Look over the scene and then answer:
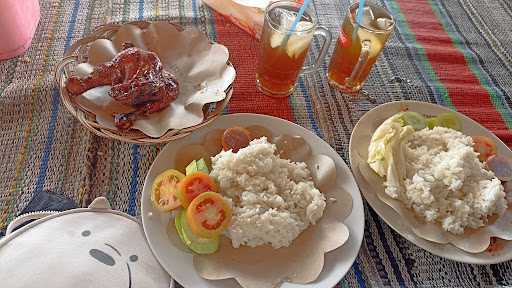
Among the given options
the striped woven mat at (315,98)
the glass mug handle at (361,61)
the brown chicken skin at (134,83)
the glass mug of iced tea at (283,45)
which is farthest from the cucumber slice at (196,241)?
the glass mug handle at (361,61)

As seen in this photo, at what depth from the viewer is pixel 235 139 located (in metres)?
0.90

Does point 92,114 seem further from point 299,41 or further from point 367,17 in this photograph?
point 367,17

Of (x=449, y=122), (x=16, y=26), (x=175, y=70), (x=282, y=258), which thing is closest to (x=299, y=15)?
(x=175, y=70)

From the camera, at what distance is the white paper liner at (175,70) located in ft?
2.99

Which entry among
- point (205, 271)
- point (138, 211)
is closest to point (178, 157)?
point (138, 211)

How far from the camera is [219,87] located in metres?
0.99

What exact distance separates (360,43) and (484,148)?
0.37 metres

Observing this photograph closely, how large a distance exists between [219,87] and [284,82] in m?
0.19

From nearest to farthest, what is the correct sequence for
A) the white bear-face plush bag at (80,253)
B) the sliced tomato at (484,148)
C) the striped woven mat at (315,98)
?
the white bear-face plush bag at (80,253)
the striped woven mat at (315,98)
the sliced tomato at (484,148)

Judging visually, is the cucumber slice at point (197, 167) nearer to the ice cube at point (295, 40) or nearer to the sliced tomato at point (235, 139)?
the sliced tomato at point (235, 139)

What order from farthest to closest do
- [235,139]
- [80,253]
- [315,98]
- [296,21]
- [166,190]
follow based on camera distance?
[315,98] → [296,21] → [235,139] → [166,190] → [80,253]

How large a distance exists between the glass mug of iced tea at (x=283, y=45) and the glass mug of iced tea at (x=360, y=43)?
0.05 metres

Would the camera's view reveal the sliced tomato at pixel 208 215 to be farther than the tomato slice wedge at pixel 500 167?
No

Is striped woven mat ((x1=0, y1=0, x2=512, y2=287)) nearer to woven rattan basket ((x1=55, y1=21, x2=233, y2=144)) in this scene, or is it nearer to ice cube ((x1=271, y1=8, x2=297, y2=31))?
woven rattan basket ((x1=55, y1=21, x2=233, y2=144))
